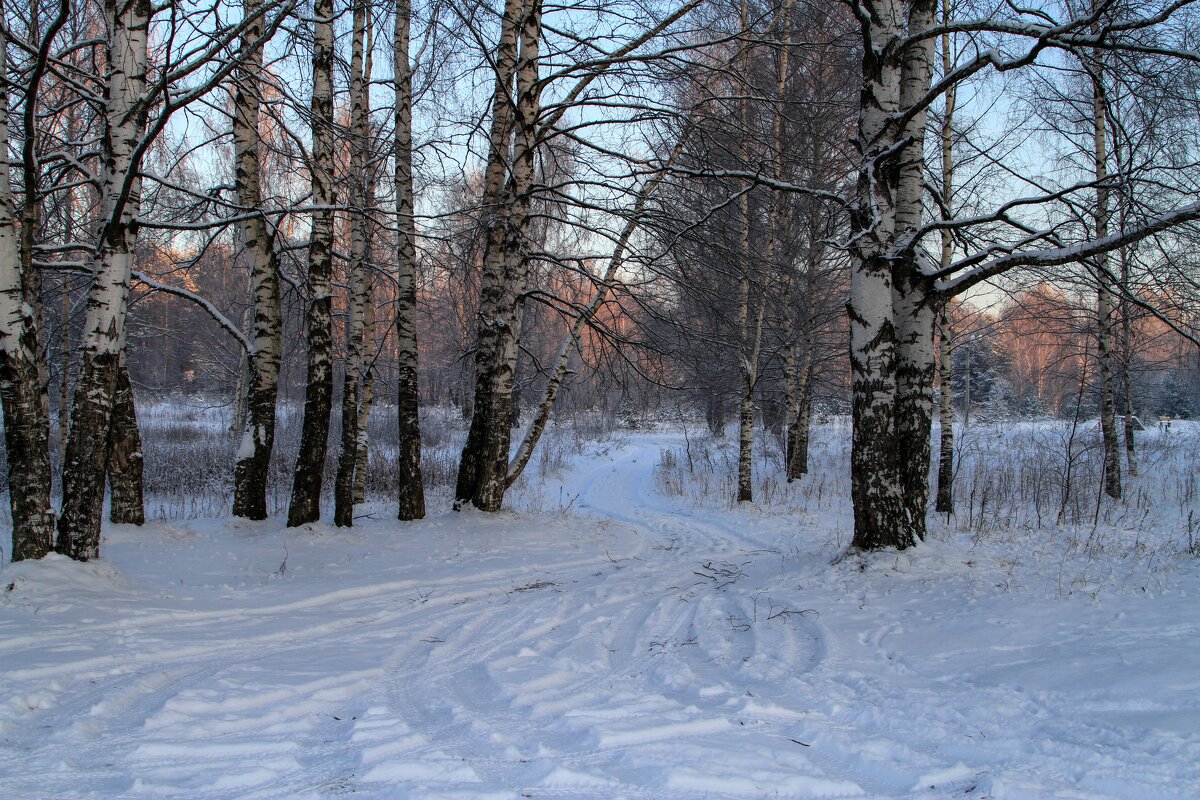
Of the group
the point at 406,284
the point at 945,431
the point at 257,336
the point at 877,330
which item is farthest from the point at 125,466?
the point at 945,431

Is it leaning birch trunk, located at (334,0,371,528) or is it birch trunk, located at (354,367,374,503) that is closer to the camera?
leaning birch trunk, located at (334,0,371,528)

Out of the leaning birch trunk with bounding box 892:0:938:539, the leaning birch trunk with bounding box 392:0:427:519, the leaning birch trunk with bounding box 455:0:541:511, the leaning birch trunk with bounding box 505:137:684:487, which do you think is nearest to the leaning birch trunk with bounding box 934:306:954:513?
the leaning birch trunk with bounding box 892:0:938:539

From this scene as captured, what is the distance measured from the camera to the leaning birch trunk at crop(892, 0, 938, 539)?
5.80m

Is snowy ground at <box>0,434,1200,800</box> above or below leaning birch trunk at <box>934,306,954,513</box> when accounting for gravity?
below

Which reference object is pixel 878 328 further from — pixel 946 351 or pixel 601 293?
pixel 946 351

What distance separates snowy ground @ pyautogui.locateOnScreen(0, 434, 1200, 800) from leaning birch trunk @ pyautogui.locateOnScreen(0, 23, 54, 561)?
317 mm

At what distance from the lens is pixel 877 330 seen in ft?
18.5

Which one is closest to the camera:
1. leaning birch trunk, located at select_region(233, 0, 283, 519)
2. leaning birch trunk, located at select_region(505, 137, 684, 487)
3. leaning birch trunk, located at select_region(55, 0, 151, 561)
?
leaning birch trunk, located at select_region(55, 0, 151, 561)

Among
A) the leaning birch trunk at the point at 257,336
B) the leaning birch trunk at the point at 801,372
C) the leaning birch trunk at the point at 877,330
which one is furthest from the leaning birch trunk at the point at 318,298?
the leaning birch trunk at the point at 801,372

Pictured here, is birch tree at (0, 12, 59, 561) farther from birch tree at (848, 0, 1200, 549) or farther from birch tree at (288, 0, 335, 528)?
birch tree at (848, 0, 1200, 549)

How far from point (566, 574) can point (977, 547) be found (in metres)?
4.29

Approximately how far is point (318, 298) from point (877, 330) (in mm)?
6629

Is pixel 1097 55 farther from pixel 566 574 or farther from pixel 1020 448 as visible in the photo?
pixel 1020 448

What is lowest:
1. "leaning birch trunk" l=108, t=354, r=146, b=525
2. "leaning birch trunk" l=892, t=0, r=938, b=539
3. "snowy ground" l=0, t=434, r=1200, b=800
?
"snowy ground" l=0, t=434, r=1200, b=800
